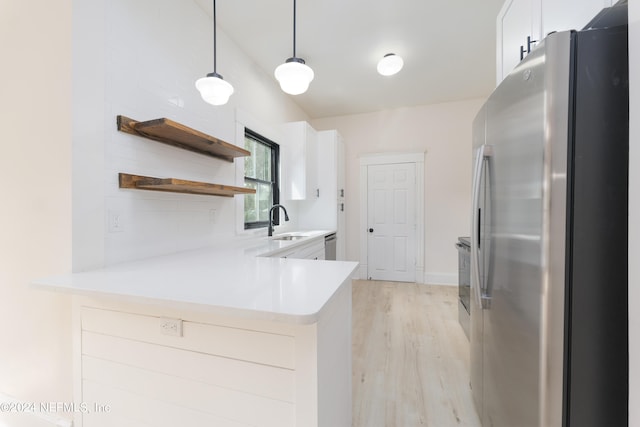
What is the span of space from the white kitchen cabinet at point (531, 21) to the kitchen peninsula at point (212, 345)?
1.52 m

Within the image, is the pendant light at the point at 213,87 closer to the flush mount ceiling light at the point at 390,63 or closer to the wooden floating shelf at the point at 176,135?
the wooden floating shelf at the point at 176,135

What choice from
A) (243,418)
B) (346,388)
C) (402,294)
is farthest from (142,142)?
(402,294)

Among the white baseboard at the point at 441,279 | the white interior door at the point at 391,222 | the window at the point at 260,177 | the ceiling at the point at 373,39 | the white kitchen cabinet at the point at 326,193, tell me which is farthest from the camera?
the white interior door at the point at 391,222

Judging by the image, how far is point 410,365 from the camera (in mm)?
2088

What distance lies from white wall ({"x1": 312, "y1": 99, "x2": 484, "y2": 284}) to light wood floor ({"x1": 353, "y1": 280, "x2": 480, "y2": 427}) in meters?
0.96

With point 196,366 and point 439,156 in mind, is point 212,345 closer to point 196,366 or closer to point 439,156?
point 196,366

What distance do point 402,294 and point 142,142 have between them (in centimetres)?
355

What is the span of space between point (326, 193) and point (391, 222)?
1.28m

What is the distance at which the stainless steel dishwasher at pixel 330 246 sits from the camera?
11.8ft

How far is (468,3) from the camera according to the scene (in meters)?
2.17

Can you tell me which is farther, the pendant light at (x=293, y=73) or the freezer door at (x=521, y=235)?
the pendant light at (x=293, y=73)

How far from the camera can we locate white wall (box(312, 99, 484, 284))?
4184 mm

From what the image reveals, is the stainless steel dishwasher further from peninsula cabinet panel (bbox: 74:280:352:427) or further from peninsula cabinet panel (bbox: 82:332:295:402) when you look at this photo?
peninsula cabinet panel (bbox: 82:332:295:402)
